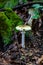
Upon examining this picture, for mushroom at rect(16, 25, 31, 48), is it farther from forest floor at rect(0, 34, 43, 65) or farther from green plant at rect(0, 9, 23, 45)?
green plant at rect(0, 9, 23, 45)

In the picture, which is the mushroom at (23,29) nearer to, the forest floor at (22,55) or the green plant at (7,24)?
the forest floor at (22,55)

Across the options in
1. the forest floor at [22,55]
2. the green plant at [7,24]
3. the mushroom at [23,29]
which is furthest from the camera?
the green plant at [7,24]

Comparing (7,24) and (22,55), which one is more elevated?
(7,24)

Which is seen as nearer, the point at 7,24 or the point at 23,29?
the point at 23,29

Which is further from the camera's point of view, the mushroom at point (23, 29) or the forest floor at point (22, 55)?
the mushroom at point (23, 29)

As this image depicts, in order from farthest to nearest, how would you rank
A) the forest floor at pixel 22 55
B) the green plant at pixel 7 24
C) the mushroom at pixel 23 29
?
the green plant at pixel 7 24 → the mushroom at pixel 23 29 → the forest floor at pixel 22 55

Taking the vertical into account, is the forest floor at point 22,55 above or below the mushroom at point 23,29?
below

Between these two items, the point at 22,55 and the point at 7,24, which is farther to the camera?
the point at 7,24

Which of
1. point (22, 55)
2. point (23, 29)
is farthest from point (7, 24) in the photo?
point (22, 55)

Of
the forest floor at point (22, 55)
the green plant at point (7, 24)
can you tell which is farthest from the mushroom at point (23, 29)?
the green plant at point (7, 24)

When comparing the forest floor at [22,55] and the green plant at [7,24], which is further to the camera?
the green plant at [7,24]

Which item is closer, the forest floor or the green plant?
the forest floor

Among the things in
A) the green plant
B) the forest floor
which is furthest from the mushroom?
the green plant

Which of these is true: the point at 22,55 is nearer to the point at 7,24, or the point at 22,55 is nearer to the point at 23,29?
the point at 23,29
